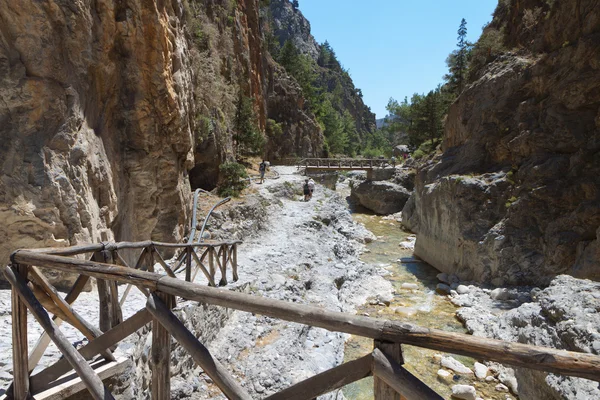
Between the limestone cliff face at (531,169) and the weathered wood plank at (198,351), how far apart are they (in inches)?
509

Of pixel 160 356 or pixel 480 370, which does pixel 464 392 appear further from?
pixel 160 356

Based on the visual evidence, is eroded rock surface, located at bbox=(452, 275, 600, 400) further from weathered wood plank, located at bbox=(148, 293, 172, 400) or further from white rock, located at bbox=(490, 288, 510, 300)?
weathered wood plank, located at bbox=(148, 293, 172, 400)

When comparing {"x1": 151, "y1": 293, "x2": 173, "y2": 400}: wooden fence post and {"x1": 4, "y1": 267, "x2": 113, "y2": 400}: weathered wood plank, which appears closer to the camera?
{"x1": 151, "y1": 293, "x2": 173, "y2": 400}: wooden fence post

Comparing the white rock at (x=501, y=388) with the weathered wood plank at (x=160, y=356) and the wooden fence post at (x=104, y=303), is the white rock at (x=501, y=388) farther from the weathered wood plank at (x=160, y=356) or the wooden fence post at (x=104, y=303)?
the wooden fence post at (x=104, y=303)

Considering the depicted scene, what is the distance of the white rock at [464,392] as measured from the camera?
25.0ft

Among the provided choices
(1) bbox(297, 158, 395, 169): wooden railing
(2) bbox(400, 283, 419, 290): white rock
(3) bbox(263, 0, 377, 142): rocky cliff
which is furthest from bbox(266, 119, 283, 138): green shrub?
(3) bbox(263, 0, 377, 142): rocky cliff

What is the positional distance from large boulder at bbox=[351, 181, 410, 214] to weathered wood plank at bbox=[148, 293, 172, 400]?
30.6 m

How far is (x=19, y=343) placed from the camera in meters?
3.21

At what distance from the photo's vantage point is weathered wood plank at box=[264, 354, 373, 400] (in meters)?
2.03

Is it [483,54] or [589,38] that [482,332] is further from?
[483,54]

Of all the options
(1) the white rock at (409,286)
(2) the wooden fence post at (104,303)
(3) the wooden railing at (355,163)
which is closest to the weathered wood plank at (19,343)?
(2) the wooden fence post at (104,303)

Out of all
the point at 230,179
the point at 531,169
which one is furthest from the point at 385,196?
the point at 230,179

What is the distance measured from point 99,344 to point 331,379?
2137 mm

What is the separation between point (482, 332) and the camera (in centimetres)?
1023
